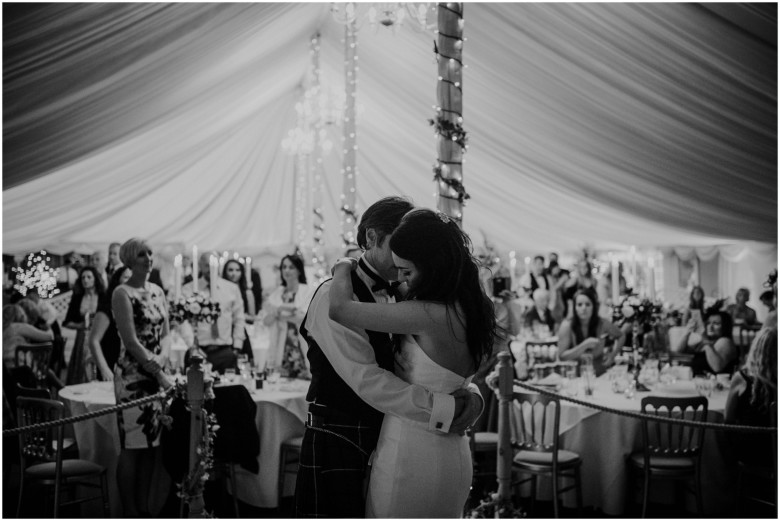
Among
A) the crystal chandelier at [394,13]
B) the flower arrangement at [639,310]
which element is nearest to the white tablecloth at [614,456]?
the flower arrangement at [639,310]

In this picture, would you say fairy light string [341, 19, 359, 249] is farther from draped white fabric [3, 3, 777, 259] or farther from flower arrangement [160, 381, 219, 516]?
flower arrangement [160, 381, 219, 516]

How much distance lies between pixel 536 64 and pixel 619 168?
1330 millimetres

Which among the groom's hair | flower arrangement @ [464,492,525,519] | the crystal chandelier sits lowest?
flower arrangement @ [464,492,525,519]

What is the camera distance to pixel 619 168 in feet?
21.1

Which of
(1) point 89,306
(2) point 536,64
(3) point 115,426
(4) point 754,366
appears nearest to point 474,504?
(4) point 754,366

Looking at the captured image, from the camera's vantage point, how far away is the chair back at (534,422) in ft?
15.1

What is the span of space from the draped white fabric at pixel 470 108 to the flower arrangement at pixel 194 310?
120cm

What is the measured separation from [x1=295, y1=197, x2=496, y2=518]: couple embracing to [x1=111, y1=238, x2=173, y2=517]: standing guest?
6.41 ft

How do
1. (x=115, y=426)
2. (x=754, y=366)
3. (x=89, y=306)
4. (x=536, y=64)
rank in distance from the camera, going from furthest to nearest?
(x=89, y=306) → (x=536, y=64) → (x=115, y=426) → (x=754, y=366)

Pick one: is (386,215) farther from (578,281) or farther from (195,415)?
(578,281)

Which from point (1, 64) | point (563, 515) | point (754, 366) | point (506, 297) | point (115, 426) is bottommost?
point (563, 515)

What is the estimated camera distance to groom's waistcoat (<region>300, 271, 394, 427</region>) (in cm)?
249

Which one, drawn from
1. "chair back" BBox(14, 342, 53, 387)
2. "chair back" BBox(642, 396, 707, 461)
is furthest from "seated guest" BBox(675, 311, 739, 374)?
"chair back" BBox(14, 342, 53, 387)

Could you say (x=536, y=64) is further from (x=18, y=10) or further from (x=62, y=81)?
(x=18, y=10)
